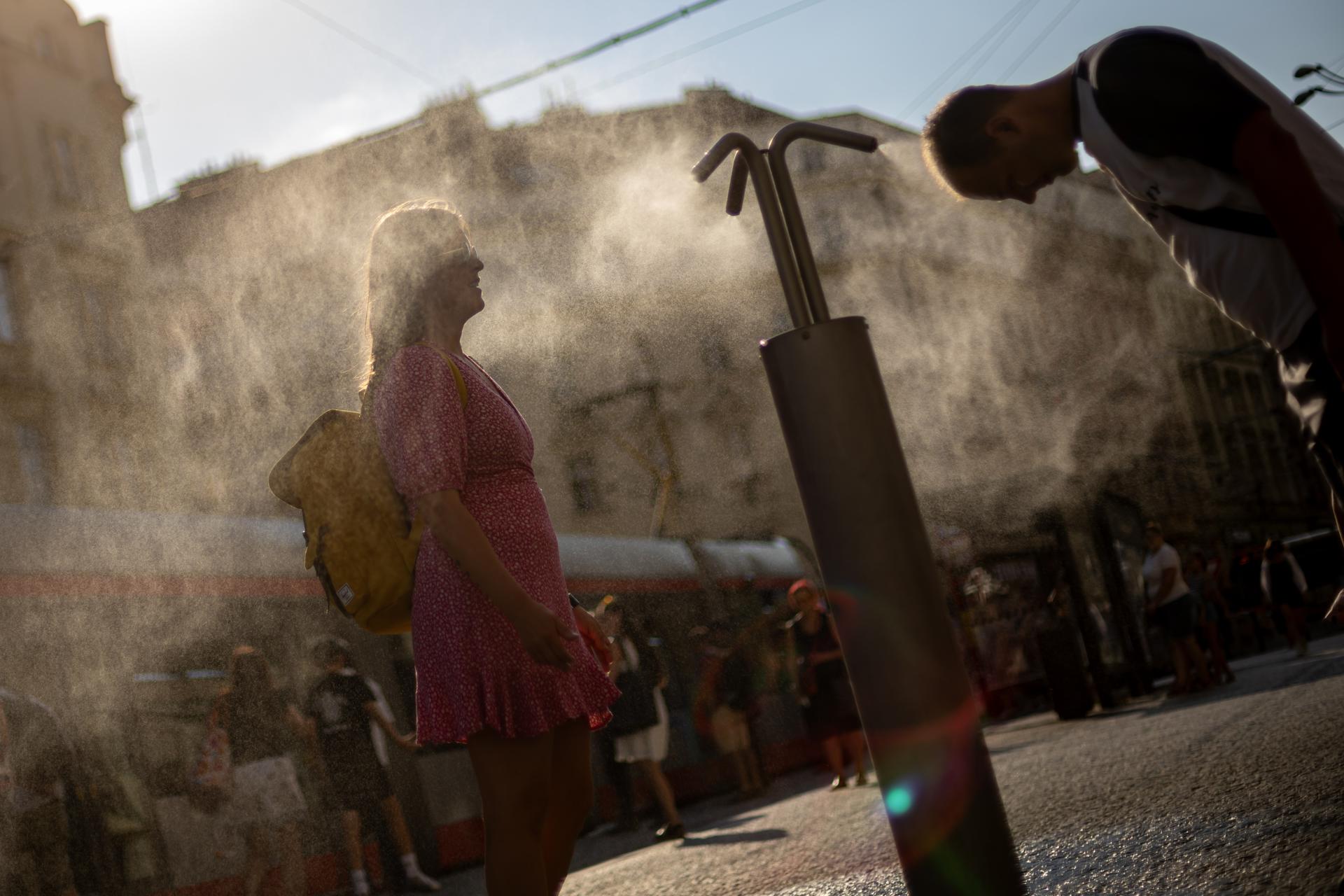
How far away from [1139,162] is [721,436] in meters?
40.5

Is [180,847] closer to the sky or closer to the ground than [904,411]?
closer to the ground

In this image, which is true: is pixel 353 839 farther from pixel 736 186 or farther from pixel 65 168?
pixel 65 168

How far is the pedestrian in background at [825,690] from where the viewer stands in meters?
10.6

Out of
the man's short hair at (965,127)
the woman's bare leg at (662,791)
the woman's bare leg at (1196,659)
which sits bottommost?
the woman's bare leg at (1196,659)

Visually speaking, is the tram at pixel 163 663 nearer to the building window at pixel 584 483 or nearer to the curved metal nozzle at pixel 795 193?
the curved metal nozzle at pixel 795 193

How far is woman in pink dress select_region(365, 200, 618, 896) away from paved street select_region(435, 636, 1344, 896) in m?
1.20

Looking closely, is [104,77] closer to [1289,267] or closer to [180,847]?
[180,847]

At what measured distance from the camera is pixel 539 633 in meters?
2.60

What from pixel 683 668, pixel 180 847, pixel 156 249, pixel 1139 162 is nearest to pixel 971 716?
pixel 1139 162

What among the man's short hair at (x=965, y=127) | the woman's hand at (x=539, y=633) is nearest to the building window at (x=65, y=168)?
the woman's hand at (x=539, y=633)

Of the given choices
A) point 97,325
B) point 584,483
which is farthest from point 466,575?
point 584,483

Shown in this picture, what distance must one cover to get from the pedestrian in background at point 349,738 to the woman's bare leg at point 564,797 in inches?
217

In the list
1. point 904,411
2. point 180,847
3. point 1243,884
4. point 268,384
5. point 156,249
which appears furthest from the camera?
point 904,411

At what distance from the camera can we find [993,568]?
17500mm
